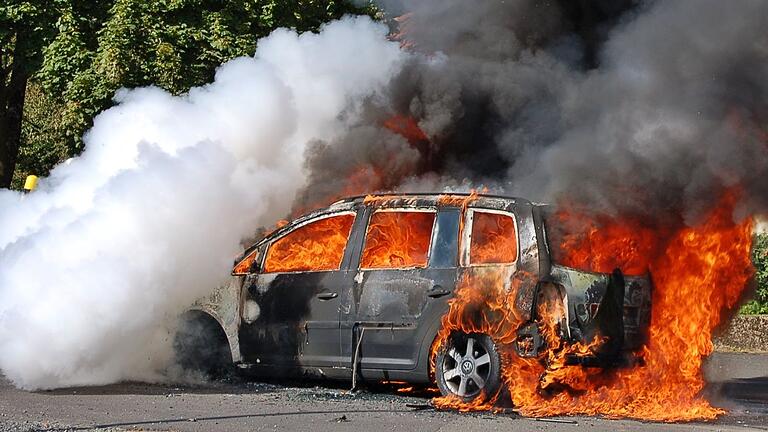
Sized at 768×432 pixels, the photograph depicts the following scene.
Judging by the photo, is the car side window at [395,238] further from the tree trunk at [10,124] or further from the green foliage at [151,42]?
the tree trunk at [10,124]

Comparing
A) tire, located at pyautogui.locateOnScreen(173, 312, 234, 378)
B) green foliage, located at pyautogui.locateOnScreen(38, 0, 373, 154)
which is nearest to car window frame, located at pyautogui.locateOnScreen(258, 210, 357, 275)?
tire, located at pyautogui.locateOnScreen(173, 312, 234, 378)

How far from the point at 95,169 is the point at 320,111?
7.16 feet

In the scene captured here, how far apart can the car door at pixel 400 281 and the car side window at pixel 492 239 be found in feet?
0.52

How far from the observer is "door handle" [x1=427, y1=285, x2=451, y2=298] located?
963cm

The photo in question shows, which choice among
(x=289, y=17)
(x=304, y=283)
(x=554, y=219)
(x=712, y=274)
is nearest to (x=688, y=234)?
(x=712, y=274)

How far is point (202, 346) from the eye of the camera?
11242 mm

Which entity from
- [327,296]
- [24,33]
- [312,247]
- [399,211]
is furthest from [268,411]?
[24,33]

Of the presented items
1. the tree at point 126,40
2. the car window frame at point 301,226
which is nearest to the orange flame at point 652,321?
the car window frame at point 301,226

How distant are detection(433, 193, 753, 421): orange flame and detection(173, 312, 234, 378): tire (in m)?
2.44

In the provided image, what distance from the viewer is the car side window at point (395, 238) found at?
33.3 feet

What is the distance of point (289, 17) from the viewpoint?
1938 cm

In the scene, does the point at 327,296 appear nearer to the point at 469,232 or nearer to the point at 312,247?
the point at 312,247

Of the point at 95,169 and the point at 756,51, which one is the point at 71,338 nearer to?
the point at 95,169

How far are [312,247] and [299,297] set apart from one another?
0.52 meters
